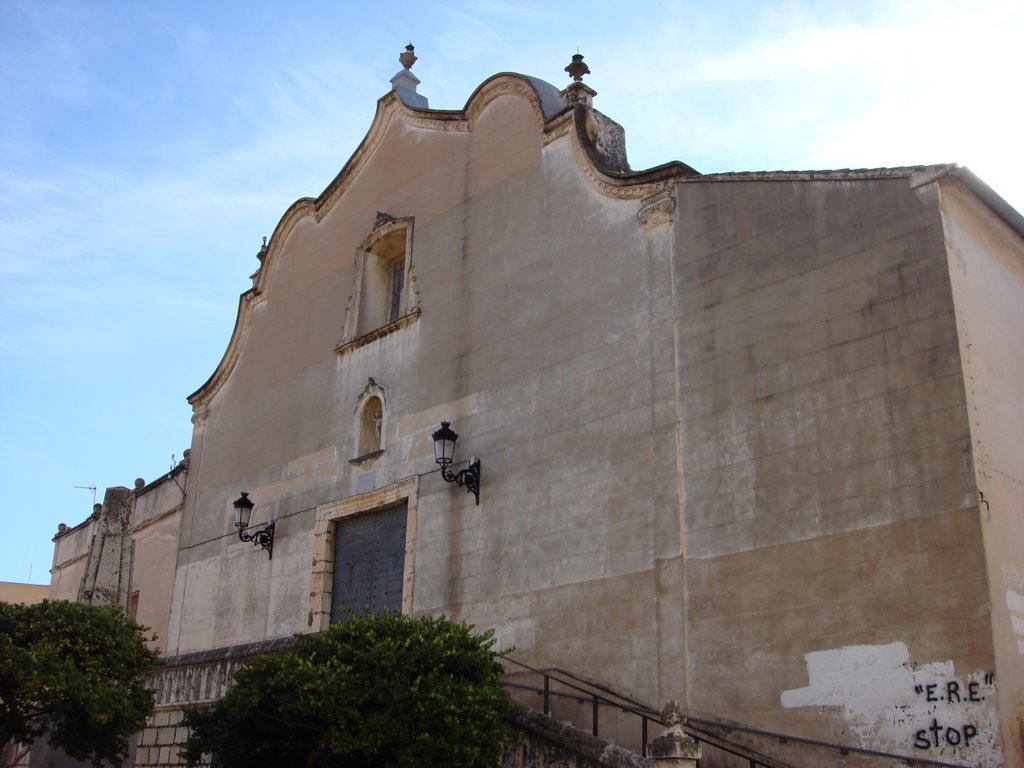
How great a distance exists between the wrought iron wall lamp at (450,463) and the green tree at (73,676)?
15.2ft

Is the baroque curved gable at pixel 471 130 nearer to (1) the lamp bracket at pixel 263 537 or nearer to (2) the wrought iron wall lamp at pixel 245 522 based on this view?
(2) the wrought iron wall lamp at pixel 245 522

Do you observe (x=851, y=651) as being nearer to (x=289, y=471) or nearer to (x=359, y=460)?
(x=359, y=460)

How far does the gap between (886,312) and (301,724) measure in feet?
23.8

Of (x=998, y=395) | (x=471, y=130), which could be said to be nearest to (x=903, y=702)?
(x=998, y=395)

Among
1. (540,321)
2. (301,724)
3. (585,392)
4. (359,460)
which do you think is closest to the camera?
(301,724)

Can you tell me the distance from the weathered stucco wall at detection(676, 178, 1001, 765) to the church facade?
31 millimetres

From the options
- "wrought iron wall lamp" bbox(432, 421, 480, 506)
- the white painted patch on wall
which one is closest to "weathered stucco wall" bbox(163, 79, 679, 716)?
"wrought iron wall lamp" bbox(432, 421, 480, 506)

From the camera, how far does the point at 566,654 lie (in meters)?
14.6

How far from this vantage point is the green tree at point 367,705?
11.3m

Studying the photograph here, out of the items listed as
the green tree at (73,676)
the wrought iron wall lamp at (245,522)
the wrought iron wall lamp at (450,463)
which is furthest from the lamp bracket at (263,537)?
the green tree at (73,676)

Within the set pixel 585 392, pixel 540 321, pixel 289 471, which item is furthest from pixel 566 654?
pixel 289 471

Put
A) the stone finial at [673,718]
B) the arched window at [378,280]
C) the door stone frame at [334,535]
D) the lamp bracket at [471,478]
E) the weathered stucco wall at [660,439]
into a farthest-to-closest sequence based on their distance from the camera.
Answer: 1. the arched window at [378,280]
2. the door stone frame at [334,535]
3. the lamp bracket at [471,478]
4. the weathered stucco wall at [660,439]
5. the stone finial at [673,718]

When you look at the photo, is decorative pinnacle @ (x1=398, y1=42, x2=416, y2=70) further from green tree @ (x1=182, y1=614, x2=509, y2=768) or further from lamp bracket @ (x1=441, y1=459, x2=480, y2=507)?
green tree @ (x1=182, y1=614, x2=509, y2=768)

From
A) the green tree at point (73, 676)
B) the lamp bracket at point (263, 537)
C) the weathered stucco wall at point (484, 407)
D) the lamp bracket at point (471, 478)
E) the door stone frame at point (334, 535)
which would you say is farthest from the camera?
the lamp bracket at point (263, 537)
